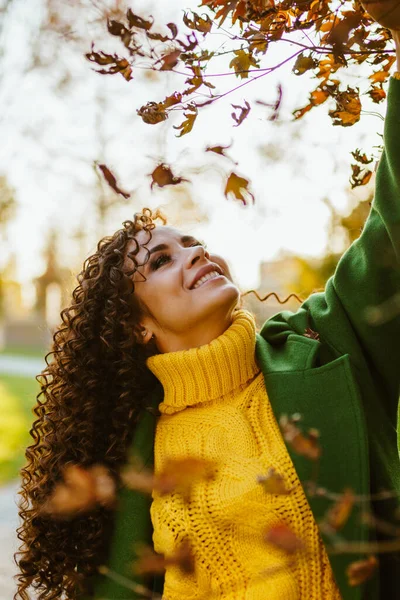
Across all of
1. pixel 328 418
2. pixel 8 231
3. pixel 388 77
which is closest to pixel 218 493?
pixel 328 418

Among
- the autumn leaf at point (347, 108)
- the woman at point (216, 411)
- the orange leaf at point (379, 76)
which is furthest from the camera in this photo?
the woman at point (216, 411)

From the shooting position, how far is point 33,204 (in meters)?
13.1

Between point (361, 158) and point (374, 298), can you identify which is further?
point (374, 298)

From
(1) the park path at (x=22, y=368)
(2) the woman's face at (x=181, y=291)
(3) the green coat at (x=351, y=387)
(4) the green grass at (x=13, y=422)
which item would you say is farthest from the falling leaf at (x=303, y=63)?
(1) the park path at (x=22, y=368)

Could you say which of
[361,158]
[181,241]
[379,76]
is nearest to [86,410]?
[181,241]

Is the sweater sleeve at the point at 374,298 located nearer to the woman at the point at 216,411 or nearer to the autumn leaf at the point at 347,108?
the woman at the point at 216,411

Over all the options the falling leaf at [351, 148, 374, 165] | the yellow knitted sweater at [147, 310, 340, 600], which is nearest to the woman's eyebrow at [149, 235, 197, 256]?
the yellow knitted sweater at [147, 310, 340, 600]

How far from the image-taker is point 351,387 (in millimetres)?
1978

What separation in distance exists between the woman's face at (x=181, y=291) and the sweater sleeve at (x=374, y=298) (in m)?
0.33

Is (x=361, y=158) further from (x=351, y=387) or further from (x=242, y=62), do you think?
(x=351, y=387)

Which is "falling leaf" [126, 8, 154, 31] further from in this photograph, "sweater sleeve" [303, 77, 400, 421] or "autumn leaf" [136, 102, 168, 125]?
"sweater sleeve" [303, 77, 400, 421]

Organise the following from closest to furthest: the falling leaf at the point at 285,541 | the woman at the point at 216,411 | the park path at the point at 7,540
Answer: the falling leaf at the point at 285,541
the woman at the point at 216,411
the park path at the point at 7,540

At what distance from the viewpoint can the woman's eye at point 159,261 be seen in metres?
2.43

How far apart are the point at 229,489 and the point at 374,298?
70cm
